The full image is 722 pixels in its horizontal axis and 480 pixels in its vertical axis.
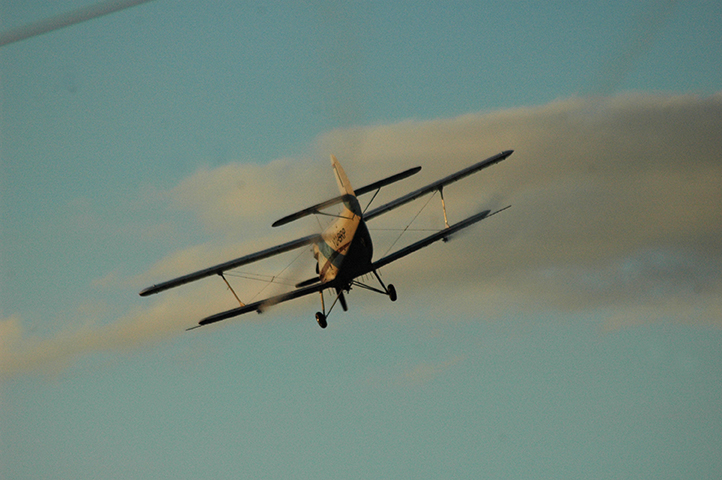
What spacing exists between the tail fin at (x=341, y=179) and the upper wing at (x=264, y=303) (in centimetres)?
496

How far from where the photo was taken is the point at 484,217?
47719 mm

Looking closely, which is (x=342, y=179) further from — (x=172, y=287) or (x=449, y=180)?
(x=172, y=287)

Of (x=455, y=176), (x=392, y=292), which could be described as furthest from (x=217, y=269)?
(x=455, y=176)

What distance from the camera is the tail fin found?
4458 cm

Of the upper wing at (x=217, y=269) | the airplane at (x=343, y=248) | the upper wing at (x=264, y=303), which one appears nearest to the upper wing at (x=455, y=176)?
the airplane at (x=343, y=248)

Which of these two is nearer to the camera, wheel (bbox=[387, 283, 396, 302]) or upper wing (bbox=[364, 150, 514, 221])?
wheel (bbox=[387, 283, 396, 302])

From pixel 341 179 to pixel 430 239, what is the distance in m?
5.76

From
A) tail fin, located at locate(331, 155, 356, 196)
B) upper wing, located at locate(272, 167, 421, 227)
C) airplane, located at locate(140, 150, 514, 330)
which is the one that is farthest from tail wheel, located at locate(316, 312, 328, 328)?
upper wing, located at locate(272, 167, 421, 227)

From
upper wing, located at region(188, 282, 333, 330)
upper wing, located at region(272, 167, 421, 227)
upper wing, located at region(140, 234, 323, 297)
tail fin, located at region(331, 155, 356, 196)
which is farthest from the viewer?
upper wing, located at region(140, 234, 323, 297)

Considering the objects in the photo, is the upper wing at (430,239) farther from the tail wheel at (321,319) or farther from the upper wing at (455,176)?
the tail wheel at (321,319)

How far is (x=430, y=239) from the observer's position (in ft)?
155

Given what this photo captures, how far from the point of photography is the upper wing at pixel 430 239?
46.0m

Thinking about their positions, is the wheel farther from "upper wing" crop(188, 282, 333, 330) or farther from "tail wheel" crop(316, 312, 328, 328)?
"tail wheel" crop(316, 312, 328, 328)

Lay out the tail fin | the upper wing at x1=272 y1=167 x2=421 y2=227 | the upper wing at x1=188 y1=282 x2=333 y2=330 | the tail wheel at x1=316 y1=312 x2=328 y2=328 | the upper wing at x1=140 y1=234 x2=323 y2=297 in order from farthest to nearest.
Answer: the tail wheel at x1=316 y1=312 x2=328 y2=328
the upper wing at x1=140 y1=234 x2=323 y2=297
the upper wing at x1=188 y1=282 x2=333 y2=330
the tail fin
the upper wing at x1=272 y1=167 x2=421 y2=227
